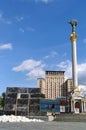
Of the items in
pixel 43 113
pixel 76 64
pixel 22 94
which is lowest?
pixel 43 113

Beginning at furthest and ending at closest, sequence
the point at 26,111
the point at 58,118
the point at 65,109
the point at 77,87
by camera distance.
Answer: the point at 26,111 → the point at 65,109 → the point at 77,87 → the point at 58,118

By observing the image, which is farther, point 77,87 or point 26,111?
point 26,111

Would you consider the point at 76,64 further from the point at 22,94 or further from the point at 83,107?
the point at 22,94

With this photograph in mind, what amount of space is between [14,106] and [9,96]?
8.04m

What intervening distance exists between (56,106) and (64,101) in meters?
7.22

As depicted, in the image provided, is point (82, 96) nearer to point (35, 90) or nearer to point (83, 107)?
point (83, 107)

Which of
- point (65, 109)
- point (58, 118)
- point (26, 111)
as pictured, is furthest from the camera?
point (26, 111)

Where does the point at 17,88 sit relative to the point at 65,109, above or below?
above

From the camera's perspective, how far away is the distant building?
171750 mm

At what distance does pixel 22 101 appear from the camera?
17525cm

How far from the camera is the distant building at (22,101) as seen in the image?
17175 centimetres

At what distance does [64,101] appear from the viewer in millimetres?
162375

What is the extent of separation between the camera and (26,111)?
17162cm

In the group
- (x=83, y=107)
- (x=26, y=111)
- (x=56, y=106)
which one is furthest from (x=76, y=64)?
(x=26, y=111)
